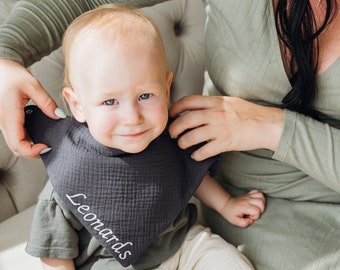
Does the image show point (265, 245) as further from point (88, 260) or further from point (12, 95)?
point (12, 95)

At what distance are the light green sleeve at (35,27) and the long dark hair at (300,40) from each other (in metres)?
0.36

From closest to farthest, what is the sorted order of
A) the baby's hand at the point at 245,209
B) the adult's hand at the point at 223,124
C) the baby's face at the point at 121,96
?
the baby's face at the point at 121,96 → the adult's hand at the point at 223,124 → the baby's hand at the point at 245,209

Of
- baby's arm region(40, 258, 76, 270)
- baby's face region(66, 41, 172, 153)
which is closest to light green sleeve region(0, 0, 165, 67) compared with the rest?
baby's face region(66, 41, 172, 153)

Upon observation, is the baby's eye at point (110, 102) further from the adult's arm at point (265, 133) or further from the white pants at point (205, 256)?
the white pants at point (205, 256)

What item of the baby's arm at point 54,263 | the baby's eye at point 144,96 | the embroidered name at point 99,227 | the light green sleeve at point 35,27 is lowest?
the baby's arm at point 54,263

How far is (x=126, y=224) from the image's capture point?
80 cm

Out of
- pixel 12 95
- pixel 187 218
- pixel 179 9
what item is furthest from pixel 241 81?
pixel 179 9

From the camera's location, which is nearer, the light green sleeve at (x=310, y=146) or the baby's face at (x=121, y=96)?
the baby's face at (x=121, y=96)

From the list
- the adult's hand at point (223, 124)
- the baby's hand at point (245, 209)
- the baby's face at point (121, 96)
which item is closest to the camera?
the baby's face at point (121, 96)

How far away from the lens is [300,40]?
2.72 ft

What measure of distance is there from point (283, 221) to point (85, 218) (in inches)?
14.2

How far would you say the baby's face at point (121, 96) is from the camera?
705 mm

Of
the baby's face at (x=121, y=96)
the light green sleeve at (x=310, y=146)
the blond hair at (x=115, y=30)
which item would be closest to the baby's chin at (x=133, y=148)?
the baby's face at (x=121, y=96)

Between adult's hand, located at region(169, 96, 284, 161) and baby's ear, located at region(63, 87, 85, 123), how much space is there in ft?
0.48
